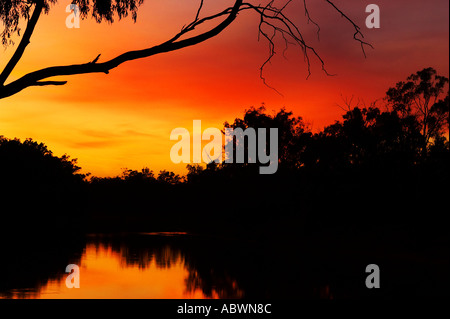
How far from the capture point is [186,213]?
11606 cm

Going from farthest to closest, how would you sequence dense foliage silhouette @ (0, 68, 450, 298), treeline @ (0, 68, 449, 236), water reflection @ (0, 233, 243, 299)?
treeline @ (0, 68, 449, 236)
dense foliage silhouette @ (0, 68, 450, 298)
water reflection @ (0, 233, 243, 299)

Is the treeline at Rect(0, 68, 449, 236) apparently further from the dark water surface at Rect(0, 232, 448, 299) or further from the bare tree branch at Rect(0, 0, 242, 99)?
the bare tree branch at Rect(0, 0, 242, 99)

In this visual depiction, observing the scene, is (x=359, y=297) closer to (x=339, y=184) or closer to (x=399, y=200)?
(x=399, y=200)

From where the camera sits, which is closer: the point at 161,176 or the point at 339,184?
the point at 339,184

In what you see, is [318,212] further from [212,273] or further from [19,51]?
[19,51]

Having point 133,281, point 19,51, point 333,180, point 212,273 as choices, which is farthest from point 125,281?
point 333,180

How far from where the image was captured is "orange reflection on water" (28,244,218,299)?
1728cm

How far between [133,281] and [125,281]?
245mm

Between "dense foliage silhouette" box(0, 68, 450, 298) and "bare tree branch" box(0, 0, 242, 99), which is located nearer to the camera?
"bare tree branch" box(0, 0, 242, 99)

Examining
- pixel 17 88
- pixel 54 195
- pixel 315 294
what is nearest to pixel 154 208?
pixel 54 195

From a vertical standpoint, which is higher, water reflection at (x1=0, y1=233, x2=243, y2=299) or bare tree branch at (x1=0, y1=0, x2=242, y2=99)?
bare tree branch at (x1=0, y1=0, x2=242, y2=99)

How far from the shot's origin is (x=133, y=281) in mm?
21203

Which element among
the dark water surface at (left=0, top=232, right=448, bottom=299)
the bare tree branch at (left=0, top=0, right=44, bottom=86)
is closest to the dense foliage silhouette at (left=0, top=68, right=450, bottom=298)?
the dark water surface at (left=0, top=232, right=448, bottom=299)

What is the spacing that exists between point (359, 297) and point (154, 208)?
398 feet
